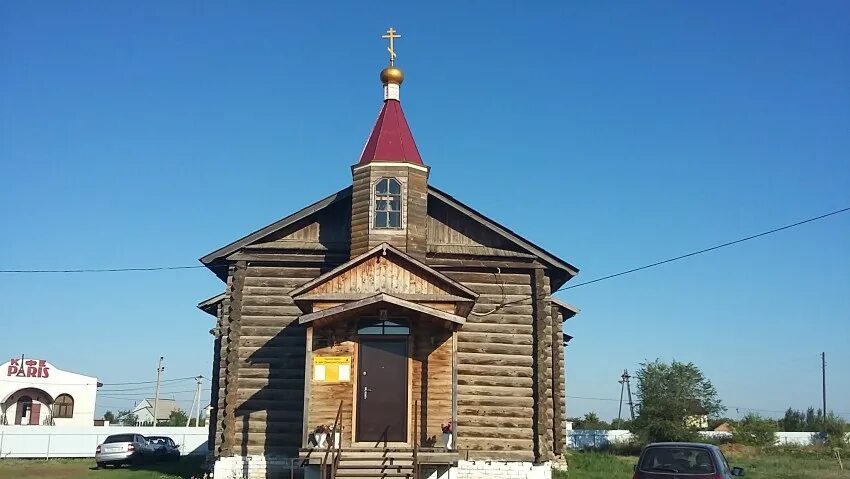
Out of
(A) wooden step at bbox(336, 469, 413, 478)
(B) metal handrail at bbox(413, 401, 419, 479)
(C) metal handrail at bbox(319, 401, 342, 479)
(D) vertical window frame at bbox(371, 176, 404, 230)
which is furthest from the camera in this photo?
(D) vertical window frame at bbox(371, 176, 404, 230)

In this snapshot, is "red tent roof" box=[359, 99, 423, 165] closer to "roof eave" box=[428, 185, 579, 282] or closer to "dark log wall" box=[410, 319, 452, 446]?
"roof eave" box=[428, 185, 579, 282]

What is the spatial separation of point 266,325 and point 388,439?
4683 millimetres

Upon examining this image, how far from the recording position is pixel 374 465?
16.9 m

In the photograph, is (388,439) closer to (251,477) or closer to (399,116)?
(251,477)

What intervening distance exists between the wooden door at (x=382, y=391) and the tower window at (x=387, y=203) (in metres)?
3.42

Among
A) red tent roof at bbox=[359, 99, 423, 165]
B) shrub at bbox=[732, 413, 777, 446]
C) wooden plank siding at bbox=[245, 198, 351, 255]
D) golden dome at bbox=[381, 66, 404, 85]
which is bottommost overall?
shrub at bbox=[732, 413, 777, 446]

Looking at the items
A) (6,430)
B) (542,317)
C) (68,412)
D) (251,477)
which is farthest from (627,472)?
(68,412)

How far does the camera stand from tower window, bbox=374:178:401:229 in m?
20.9

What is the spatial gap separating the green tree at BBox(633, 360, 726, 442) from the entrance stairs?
33.0 meters

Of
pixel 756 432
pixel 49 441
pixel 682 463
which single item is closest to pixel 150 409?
pixel 49 441

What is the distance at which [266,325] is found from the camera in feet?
68.6

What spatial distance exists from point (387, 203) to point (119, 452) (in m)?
15.5

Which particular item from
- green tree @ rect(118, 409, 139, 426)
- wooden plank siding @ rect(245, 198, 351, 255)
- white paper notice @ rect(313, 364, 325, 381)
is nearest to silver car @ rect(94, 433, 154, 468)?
wooden plank siding @ rect(245, 198, 351, 255)

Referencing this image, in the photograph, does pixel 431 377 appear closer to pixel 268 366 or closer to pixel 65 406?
pixel 268 366
